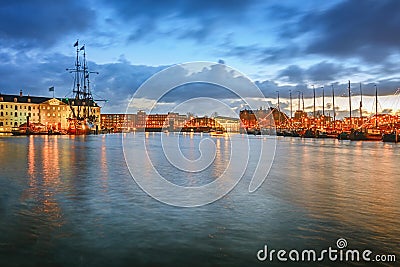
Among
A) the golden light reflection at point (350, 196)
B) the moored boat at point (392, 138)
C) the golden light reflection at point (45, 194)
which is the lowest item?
the golden light reflection at point (350, 196)

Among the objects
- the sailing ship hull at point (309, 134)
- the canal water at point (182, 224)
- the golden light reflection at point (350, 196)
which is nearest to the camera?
the canal water at point (182, 224)

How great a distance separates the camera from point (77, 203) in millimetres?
14914

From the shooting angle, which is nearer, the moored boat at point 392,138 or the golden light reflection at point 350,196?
the golden light reflection at point 350,196

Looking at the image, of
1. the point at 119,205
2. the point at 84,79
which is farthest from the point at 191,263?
the point at 84,79

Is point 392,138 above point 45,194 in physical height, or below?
above

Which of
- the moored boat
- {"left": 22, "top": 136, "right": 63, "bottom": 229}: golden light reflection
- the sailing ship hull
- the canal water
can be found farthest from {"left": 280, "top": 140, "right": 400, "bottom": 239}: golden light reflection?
the sailing ship hull

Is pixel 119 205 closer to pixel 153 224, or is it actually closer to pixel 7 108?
pixel 153 224

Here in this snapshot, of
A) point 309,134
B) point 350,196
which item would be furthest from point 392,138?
point 350,196

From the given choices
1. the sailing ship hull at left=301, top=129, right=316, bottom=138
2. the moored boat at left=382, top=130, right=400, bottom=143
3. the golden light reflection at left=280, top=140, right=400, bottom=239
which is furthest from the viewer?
the sailing ship hull at left=301, top=129, right=316, bottom=138

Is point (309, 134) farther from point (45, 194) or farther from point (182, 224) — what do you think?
point (182, 224)

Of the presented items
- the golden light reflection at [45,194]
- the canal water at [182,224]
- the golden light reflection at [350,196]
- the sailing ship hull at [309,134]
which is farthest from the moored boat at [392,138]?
the golden light reflection at [45,194]

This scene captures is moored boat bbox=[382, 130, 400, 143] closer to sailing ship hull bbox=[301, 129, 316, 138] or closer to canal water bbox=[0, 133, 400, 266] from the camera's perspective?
sailing ship hull bbox=[301, 129, 316, 138]

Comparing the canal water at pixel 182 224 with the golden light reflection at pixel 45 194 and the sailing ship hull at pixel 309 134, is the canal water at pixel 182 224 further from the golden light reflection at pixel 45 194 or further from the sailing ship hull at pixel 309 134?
the sailing ship hull at pixel 309 134

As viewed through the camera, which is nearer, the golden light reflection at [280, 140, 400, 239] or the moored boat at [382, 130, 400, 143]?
the golden light reflection at [280, 140, 400, 239]
